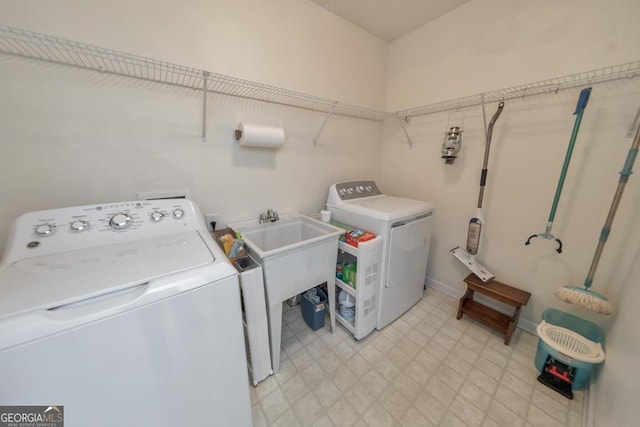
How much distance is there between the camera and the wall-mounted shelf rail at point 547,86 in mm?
1271

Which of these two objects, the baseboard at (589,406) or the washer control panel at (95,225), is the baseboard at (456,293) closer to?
the baseboard at (589,406)

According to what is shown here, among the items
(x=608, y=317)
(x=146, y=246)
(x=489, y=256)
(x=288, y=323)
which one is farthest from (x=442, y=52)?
(x=288, y=323)

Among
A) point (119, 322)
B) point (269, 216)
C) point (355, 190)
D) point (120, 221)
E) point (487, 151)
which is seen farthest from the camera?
point (355, 190)

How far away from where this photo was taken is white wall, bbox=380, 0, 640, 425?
1.28 metres

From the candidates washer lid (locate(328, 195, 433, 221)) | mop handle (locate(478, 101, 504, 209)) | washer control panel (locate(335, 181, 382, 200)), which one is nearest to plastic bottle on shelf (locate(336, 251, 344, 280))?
washer lid (locate(328, 195, 433, 221))

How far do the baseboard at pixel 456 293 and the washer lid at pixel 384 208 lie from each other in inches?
37.6

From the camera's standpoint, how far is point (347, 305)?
69.1 inches

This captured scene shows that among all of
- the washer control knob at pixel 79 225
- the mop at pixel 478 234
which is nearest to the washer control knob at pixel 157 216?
the washer control knob at pixel 79 225

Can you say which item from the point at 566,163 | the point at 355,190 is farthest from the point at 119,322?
the point at 566,163

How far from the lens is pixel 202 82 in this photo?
1421 mm

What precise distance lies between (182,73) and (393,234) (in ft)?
5.78

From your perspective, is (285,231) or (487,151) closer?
(487,151)

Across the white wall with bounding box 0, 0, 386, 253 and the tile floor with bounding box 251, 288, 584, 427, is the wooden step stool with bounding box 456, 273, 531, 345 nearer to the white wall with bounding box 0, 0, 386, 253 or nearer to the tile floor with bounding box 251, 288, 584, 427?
the tile floor with bounding box 251, 288, 584, 427

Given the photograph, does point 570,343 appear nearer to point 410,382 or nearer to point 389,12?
point 410,382
